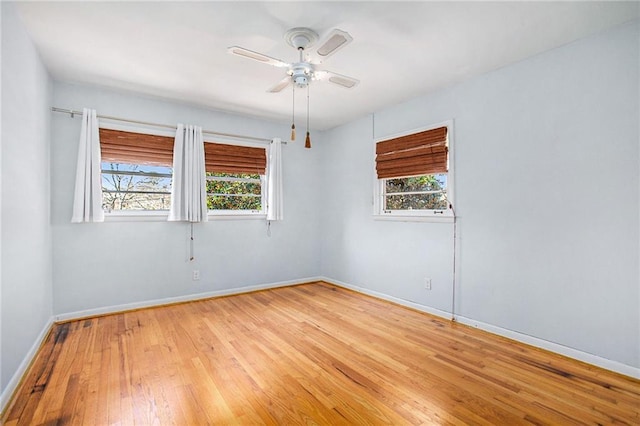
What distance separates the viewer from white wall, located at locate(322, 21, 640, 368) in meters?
2.38

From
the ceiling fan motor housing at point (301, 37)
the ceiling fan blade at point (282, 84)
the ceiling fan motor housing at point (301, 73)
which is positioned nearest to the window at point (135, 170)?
the ceiling fan blade at point (282, 84)

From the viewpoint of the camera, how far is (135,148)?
382 centimetres

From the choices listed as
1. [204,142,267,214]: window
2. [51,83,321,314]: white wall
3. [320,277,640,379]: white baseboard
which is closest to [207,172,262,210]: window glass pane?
[204,142,267,214]: window

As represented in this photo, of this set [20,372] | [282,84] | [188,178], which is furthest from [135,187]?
[282,84]

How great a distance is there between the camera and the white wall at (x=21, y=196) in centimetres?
201

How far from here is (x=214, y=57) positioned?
2.87 metres

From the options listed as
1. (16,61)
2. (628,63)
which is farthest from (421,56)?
(16,61)

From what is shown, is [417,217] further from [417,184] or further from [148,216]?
[148,216]

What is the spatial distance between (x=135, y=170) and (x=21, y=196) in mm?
1632

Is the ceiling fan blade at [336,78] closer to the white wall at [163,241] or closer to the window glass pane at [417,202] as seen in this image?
the window glass pane at [417,202]

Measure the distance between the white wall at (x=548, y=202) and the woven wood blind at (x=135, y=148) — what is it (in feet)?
10.2

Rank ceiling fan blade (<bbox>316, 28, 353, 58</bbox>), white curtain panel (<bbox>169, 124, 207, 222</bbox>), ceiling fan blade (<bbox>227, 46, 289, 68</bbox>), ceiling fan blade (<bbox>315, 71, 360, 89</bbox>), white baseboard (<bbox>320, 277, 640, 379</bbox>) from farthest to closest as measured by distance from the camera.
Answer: white curtain panel (<bbox>169, 124, 207, 222</bbox>), ceiling fan blade (<bbox>315, 71, 360, 89</bbox>), white baseboard (<bbox>320, 277, 640, 379</bbox>), ceiling fan blade (<bbox>227, 46, 289, 68</bbox>), ceiling fan blade (<bbox>316, 28, 353, 58</bbox>)

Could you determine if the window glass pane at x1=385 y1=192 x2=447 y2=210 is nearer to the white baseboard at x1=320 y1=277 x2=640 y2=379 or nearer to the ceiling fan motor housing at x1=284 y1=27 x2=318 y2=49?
the white baseboard at x1=320 y1=277 x2=640 y2=379

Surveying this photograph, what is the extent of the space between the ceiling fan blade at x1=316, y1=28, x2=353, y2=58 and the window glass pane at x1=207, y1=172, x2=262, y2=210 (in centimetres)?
279
